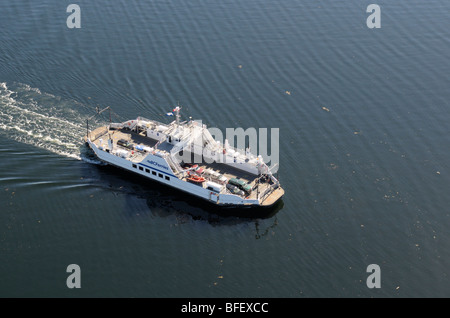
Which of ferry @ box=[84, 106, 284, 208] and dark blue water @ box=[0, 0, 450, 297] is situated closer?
dark blue water @ box=[0, 0, 450, 297]

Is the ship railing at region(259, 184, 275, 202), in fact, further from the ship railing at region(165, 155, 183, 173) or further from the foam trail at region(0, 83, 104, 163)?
the foam trail at region(0, 83, 104, 163)

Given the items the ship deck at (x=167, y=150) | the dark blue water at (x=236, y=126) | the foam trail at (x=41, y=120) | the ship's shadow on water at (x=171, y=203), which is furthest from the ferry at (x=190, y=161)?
the foam trail at (x=41, y=120)

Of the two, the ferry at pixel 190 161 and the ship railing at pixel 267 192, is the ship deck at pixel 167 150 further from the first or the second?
the ship railing at pixel 267 192

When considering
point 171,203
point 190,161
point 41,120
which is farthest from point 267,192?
point 41,120

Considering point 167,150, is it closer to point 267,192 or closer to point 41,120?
point 267,192

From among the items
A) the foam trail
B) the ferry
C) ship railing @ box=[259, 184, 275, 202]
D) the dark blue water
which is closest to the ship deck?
the ferry
